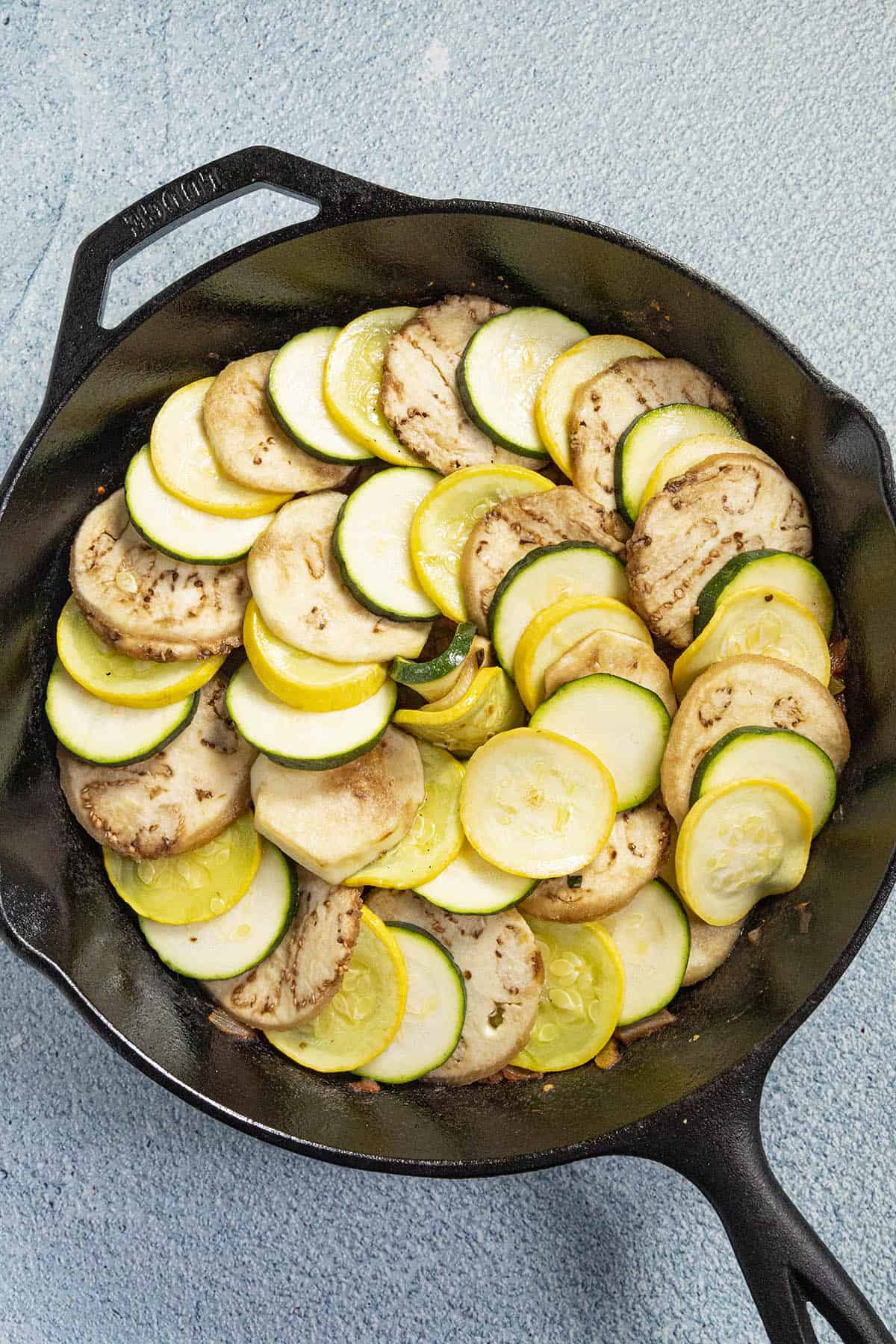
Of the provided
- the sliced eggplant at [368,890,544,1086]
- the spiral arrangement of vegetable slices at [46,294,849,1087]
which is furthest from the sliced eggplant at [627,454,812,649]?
the sliced eggplant at [368,890,544,1086]

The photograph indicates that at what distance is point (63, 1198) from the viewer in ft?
8.58

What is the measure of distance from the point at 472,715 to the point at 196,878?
28.0 inches

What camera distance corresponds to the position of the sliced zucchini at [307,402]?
237 centimetres

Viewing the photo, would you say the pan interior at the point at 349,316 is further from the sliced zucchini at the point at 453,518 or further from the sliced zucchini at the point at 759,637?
the sliced zucchini at the point at 453,518

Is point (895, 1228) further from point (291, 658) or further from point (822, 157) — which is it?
point (822, 157)

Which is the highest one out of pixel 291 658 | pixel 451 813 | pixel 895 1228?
pixel 291 658

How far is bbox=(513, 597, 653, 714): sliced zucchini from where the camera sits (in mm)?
2203

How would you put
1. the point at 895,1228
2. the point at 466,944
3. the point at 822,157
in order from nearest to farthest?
the point at 466,944, the point at 895,1228, the point at 822,157

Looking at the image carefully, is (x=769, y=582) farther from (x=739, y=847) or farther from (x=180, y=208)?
(x=180, y=208)

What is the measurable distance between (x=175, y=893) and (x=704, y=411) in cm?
154

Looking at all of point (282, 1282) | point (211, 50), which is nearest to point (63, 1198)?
point (282, 1282)

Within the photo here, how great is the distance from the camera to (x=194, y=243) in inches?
107

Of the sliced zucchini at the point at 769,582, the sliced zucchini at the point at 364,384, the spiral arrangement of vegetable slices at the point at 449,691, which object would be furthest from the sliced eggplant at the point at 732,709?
the sliced zucchini at the point at 364,384

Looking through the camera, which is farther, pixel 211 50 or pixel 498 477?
pixel 211 50
